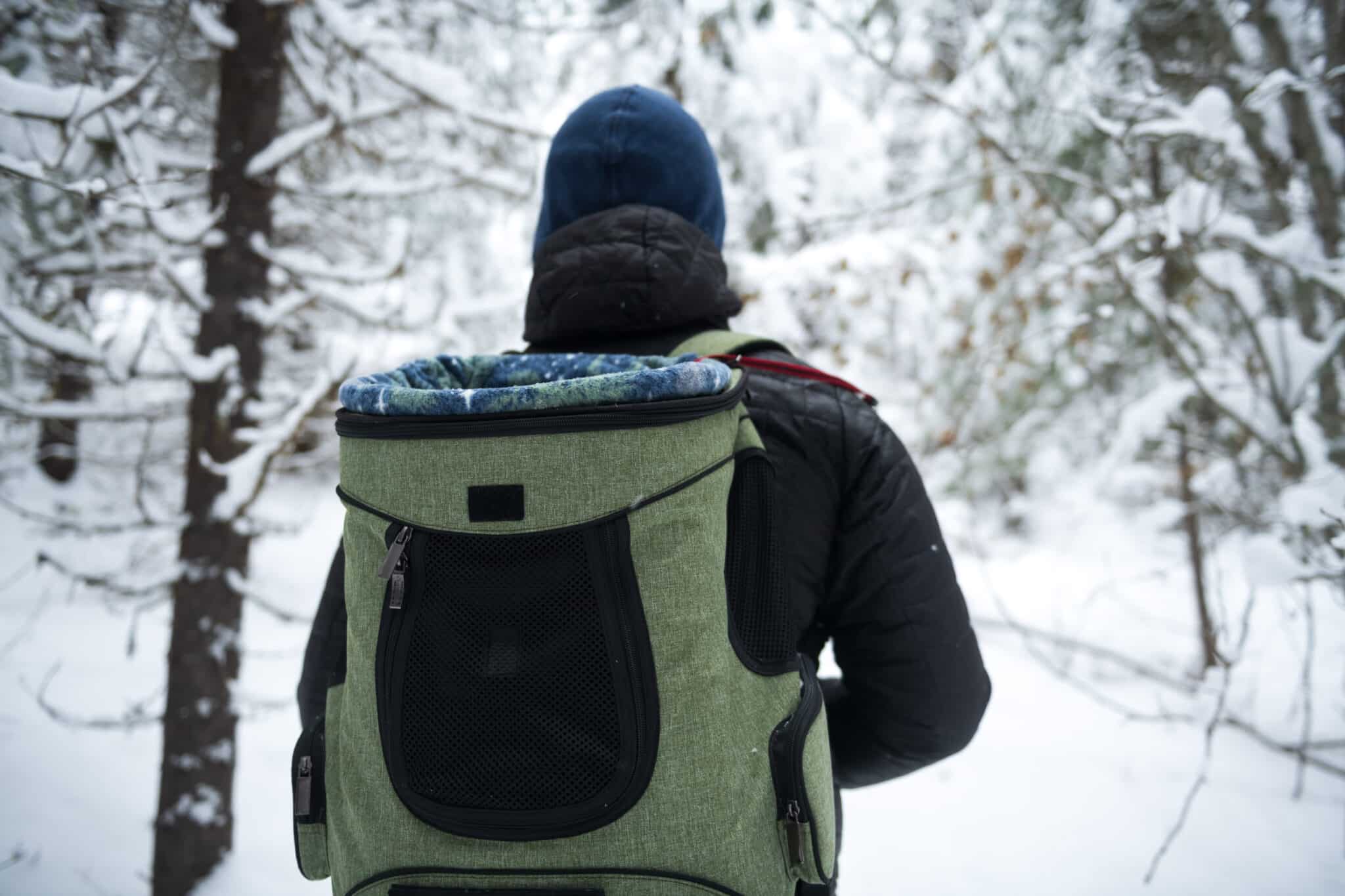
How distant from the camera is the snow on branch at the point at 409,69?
2562mm

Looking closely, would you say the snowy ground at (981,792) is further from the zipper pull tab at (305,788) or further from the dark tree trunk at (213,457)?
the zipper pull tab at (305,788)

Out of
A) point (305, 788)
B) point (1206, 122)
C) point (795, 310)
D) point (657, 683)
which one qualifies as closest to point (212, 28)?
point (305, 788)

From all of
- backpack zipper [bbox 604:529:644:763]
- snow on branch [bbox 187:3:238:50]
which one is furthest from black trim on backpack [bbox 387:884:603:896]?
snow on branch [bbox 187:3:238:50]

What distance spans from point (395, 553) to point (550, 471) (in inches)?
9.9

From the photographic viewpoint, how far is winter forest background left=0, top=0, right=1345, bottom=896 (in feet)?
8.63

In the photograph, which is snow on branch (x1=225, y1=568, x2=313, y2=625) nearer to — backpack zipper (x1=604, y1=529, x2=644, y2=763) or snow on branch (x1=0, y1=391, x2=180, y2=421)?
snow on branch (x1=0, y1=391, x2=180, y2=421)

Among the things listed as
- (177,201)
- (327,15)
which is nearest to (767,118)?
(327,15)

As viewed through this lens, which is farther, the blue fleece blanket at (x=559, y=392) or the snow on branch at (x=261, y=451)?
the snow on branch at (x=261, y=451)

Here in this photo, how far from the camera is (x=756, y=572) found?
3.44 ft

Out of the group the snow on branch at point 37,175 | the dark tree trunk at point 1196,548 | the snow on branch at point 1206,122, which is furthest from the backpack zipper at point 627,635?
the dark tree trunk at point 1196,548

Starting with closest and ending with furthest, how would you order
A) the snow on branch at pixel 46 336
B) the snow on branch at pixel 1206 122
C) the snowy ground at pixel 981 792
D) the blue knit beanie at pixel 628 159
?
1. the blue knit beanie at pixel 628 159
2. the snow on branch at pixel 46 336
3. the snow on branch at pixel 1206 122
4. the snowy ground at pixel 981 792

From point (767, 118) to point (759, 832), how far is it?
4887 mm

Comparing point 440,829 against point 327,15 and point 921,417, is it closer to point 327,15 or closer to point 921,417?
point 327,15

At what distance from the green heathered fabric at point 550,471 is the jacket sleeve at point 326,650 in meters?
0.42
